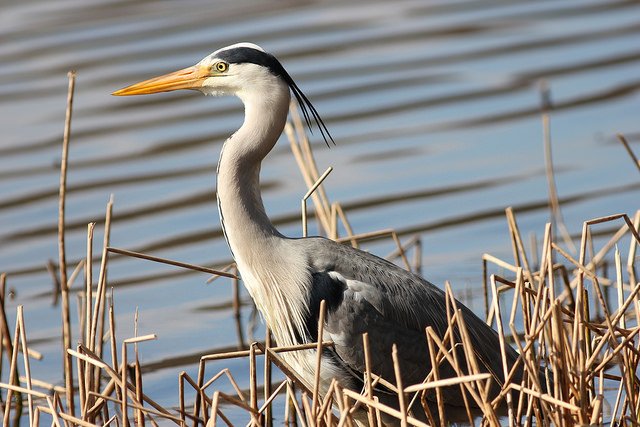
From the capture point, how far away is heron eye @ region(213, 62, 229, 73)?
191 inches

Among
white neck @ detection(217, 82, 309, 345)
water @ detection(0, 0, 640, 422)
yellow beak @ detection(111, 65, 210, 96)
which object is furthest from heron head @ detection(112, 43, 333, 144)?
water @ detection(0, 0, 640, 422)

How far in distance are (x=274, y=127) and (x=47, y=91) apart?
5384 mm

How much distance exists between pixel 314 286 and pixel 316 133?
4.43m

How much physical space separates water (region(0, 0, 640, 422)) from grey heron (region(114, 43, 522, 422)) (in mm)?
1207

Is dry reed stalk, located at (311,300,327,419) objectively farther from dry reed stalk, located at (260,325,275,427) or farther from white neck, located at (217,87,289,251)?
white neck, located at (217,87,289,251)

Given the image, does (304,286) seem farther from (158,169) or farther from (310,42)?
(310,42)

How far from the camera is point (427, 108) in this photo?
9305 millimetres

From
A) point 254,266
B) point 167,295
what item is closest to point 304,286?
point 254,266

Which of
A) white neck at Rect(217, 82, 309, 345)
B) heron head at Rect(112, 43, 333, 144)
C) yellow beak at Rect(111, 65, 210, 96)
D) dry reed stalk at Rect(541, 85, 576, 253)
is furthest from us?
dry reed stalk at Rect(541, 85, 576, 253)

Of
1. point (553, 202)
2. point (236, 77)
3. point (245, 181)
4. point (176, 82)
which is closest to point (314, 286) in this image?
point (245, 181)

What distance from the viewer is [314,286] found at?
4641 mm

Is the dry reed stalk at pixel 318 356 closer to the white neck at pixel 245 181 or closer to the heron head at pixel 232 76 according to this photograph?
the white neck at pixel 245 181

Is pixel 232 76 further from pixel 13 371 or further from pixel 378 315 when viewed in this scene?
pixel 13 371

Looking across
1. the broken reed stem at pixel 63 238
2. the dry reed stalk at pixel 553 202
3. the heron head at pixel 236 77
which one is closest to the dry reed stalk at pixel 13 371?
the broken reed stem at pixel 63 238
